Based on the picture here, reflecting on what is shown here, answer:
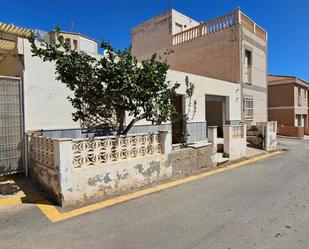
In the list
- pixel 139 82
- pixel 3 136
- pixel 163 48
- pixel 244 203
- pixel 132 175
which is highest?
pixel 163 48

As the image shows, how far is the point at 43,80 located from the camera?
6422 millimetres

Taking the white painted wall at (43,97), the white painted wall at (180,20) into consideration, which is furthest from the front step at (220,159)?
the white painted wall at (180,20)

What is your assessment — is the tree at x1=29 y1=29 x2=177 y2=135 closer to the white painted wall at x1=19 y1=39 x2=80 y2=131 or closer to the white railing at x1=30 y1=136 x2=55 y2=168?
the white painted wall at x1=19 y1=39 x2=80 y2=131

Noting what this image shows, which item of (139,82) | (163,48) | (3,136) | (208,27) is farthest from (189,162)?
(163,48)

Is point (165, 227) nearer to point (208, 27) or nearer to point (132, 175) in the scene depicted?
point (132, 175)

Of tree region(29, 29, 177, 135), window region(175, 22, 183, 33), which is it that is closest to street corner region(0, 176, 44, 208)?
tree region(29, 29, 177, 135)

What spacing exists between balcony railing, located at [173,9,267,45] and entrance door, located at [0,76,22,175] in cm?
1337

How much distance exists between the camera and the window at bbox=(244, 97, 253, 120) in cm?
1505

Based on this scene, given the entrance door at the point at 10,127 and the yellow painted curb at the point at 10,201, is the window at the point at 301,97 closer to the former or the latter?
the entrance door at the point at 10,127

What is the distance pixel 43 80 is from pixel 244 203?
242 inches

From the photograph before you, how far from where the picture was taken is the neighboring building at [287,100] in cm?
2270

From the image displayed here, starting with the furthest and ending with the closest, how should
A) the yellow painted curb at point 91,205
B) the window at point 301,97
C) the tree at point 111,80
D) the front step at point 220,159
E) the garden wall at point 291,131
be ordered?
1. the window at point 301,97
2. the garden wall at point 291,131
3. the front step at point 220,159
4. the tree at point 111,80
5. the yellow painted curb at point 91,205

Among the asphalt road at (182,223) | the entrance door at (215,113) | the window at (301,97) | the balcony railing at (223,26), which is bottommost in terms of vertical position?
the asphalt road at (182,223)

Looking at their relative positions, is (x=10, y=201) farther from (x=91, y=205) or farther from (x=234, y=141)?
(x=234, y=141)
